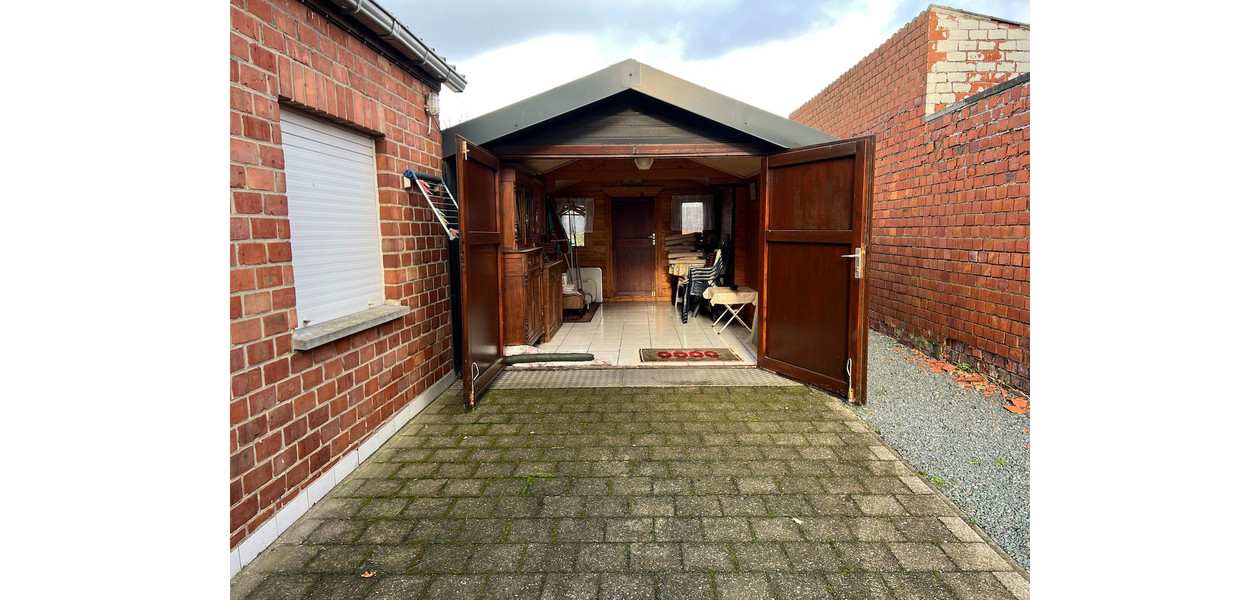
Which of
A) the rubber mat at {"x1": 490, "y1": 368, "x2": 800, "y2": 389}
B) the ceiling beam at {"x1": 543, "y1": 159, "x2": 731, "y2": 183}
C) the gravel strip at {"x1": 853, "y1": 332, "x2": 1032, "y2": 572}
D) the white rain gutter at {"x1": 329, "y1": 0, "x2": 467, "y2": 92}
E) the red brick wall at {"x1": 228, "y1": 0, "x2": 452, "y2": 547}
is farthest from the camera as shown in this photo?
the ceiling beam at {"x1": 543, "y1": 159, "x2": 731, "y2": 183}

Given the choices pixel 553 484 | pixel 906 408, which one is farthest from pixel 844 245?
pixel 553 484

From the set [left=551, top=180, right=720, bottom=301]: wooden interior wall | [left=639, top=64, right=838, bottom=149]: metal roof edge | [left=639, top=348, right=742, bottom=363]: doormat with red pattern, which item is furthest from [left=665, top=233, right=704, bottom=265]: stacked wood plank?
[left=639, top=64, right=838, bottom=149]: metal roof edge

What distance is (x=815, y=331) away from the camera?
14.9ft

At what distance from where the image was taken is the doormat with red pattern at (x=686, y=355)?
5555 mm

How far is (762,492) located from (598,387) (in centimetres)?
212

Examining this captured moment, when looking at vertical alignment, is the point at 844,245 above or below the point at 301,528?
above

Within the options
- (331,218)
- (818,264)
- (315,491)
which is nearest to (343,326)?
(331,218)

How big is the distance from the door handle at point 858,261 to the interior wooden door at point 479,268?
2.90m

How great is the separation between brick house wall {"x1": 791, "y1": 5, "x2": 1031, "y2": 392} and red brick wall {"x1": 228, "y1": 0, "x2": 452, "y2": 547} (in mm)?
4476

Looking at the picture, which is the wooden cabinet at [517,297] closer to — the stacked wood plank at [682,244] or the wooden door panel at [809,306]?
the wooden door panel at [809,306]

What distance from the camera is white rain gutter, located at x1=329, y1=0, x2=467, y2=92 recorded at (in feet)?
10.1

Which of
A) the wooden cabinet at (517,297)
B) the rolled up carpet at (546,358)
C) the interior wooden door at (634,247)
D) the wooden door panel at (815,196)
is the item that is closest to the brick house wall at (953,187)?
the wooden door panel at (815,196)

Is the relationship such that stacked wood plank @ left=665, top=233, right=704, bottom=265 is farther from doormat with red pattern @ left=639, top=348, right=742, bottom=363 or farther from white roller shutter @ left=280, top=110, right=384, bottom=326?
white roller shutter @ left=280, top=110, right=384, bottom=326

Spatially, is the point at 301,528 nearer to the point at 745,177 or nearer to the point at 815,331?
the point at 815,331
